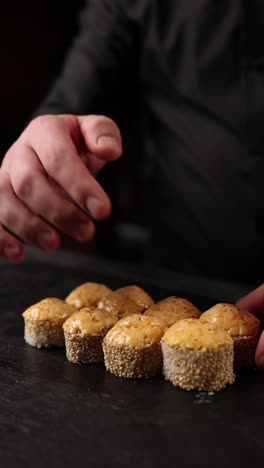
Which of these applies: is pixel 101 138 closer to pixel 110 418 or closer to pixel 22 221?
pixel 22 221

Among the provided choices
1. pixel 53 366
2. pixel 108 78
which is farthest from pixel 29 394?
pixel 108 78

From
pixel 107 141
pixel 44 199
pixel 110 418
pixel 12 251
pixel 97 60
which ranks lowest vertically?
pixel 110 418

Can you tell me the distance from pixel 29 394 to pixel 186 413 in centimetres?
24

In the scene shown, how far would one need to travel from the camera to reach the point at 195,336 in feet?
3.64

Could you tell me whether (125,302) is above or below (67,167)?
below

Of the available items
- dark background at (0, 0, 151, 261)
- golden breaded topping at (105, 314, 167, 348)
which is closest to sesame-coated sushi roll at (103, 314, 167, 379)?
golden breaded topping at (105, 314, 167, 348)

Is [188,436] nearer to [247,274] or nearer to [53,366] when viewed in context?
[53,366]

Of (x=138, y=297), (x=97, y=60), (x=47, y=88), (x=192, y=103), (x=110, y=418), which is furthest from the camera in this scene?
(x=47, y=88)

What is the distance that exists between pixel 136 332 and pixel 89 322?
0.10 meters

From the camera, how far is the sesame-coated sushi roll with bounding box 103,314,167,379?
3.77ft

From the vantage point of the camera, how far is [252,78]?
1689mm

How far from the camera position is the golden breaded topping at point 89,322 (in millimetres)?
1218

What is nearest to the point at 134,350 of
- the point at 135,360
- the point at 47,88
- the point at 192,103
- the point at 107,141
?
the point at 135,360

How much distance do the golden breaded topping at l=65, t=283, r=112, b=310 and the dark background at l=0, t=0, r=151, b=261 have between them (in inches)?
71.3
